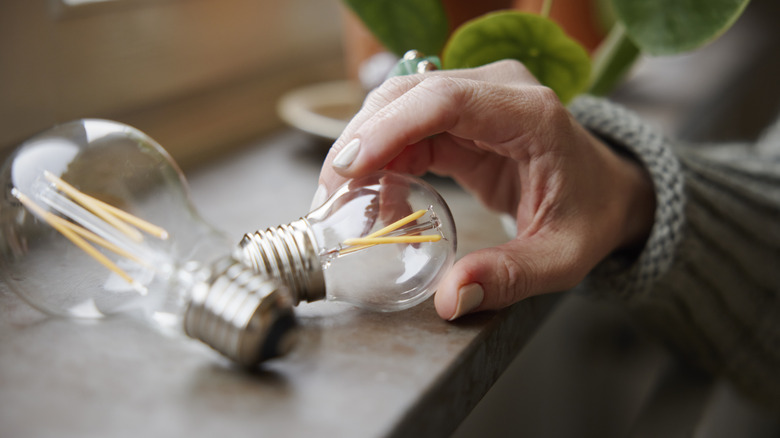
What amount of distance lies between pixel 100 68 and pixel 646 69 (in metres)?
0.84

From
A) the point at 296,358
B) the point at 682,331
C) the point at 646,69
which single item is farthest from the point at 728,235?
the point at 646,69

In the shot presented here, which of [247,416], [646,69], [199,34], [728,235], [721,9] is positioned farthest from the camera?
[646,69]

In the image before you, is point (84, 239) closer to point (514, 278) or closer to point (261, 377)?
point (261, 377)

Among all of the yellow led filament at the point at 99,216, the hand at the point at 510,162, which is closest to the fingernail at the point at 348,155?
the hand at the point at 510,162

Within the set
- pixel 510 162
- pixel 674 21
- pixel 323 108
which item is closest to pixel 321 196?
pixel 510 162

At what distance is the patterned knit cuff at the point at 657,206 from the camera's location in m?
0.45

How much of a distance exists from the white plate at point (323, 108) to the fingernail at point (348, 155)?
302 millimetres

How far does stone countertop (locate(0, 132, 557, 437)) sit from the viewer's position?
0.86 feet

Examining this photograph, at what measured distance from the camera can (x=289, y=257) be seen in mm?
304

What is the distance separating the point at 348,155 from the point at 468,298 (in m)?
0.10

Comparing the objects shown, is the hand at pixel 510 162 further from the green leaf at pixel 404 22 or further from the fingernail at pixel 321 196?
the green leaf at pixel 404 22

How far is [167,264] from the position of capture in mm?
323

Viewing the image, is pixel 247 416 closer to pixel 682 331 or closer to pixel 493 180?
pixel 493 180

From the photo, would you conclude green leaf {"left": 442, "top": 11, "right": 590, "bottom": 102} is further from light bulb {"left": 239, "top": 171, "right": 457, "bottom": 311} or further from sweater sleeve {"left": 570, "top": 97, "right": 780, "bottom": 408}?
light bulb {"left": 239, "top": 171, "right": 457, "bottom": 311}
